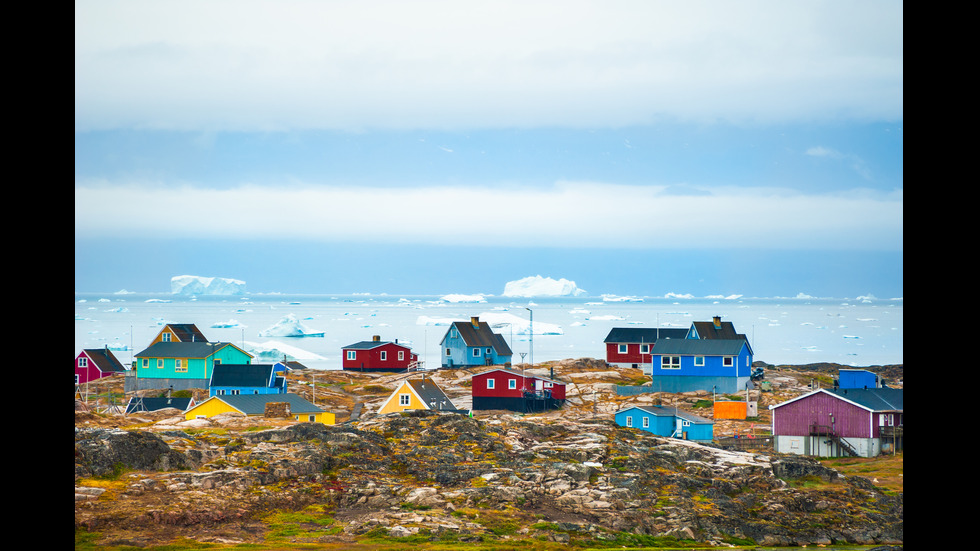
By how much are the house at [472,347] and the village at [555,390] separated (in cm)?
15

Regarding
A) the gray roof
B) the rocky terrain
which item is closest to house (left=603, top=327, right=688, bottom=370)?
the gray roof

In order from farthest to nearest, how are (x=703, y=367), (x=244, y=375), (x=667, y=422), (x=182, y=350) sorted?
(x=182, y=350), (x=703, y=367), (x=244, y=375), (x=667, y=422)

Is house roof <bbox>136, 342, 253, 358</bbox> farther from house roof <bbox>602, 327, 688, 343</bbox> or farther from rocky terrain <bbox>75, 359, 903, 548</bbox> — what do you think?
house roof <bbox>602, 327, 688, 343</bbox>

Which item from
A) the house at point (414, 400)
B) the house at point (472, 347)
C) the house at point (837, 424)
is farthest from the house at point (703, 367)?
the house at point (472, 347)

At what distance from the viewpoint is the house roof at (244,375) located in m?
69.8

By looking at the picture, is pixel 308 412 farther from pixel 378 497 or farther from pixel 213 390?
pixel 378 497

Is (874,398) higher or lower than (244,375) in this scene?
lower

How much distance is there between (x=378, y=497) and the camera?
3747 centimetres

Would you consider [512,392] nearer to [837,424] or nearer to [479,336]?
[837,424]

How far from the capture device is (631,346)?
92.9 m

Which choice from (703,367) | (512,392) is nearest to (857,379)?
(703,367)

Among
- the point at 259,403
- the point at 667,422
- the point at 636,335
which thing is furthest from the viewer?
the point at 636,335

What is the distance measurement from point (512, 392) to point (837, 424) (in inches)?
938

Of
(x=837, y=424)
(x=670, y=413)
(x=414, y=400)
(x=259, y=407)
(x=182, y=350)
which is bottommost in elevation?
(x=837, y=424)
